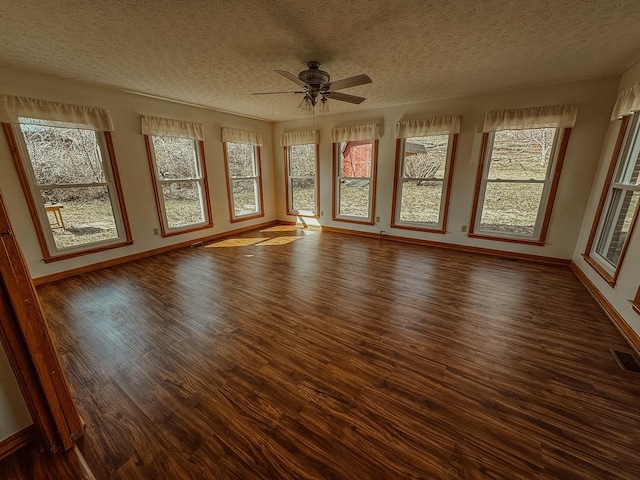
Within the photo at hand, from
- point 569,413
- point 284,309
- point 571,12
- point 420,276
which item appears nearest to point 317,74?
point 571,12

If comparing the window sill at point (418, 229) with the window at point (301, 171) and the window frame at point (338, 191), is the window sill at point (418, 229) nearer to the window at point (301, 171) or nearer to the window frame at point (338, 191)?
the window frame at point (338, 191)

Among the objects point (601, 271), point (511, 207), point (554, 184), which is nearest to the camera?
point (601, 271)

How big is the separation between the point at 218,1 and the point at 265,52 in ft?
2.42

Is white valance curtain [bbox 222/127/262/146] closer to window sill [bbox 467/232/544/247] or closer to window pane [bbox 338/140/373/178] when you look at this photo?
window pane [bbox 338/140/373/178]

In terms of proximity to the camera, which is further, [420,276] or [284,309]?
[420,276]

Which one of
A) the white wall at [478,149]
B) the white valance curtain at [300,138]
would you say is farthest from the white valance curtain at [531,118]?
the white valance curtain at [300,138]

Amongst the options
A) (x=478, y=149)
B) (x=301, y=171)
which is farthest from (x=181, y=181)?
(x=478, y=149)

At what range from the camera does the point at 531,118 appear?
3432mm

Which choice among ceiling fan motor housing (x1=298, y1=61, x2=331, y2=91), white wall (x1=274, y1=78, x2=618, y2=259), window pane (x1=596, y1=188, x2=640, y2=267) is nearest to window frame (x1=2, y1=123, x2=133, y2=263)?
ceiling fan motor housing (x1=298, y1=61, x2=331, y2=91)

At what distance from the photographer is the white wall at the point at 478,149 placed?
3.21 m

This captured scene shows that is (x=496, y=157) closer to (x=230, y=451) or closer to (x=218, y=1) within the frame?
(x=218, y=1)

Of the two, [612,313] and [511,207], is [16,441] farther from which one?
[511,207]

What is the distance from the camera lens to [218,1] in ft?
5.49

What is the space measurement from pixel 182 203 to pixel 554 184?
19.2 ft
